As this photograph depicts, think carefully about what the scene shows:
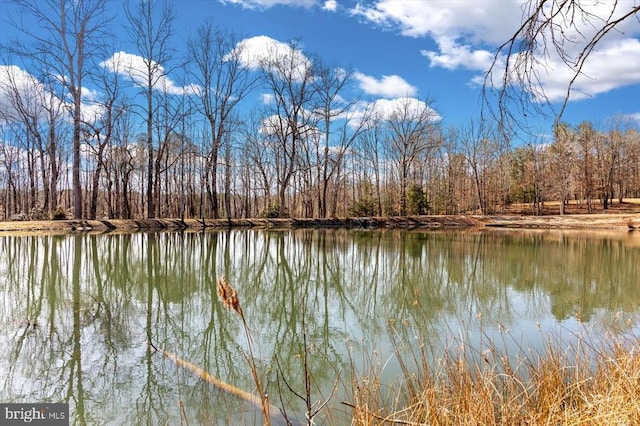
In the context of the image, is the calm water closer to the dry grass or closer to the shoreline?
the dry grass

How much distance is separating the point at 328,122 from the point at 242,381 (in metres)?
27.2

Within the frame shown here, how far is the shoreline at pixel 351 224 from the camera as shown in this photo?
18.3 m

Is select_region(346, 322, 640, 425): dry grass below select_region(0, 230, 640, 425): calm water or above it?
above

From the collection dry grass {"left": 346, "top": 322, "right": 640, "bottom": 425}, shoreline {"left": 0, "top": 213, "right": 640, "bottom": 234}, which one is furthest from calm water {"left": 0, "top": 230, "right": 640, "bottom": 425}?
shoreline {"left": 0, "top": 213, "right": 640, "bottom": 234}

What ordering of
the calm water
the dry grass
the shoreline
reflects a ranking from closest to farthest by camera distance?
1. the dry grass
2. the calm water
3. the shoreline

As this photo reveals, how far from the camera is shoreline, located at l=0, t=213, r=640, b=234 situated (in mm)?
18266

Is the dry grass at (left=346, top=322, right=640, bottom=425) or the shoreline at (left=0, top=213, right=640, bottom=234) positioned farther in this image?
the shoreline at (left=0, top=213, right=640, bottom=234)

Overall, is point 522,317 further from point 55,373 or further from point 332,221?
point 332,221

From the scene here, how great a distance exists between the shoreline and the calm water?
7342 mm

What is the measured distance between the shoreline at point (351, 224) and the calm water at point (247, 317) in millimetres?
7342

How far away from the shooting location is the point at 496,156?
4153cm

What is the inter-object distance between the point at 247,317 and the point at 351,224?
23276 millimetres

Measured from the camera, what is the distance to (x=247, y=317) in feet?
17.5

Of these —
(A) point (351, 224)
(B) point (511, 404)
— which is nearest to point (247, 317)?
(B) point (511, 404)
